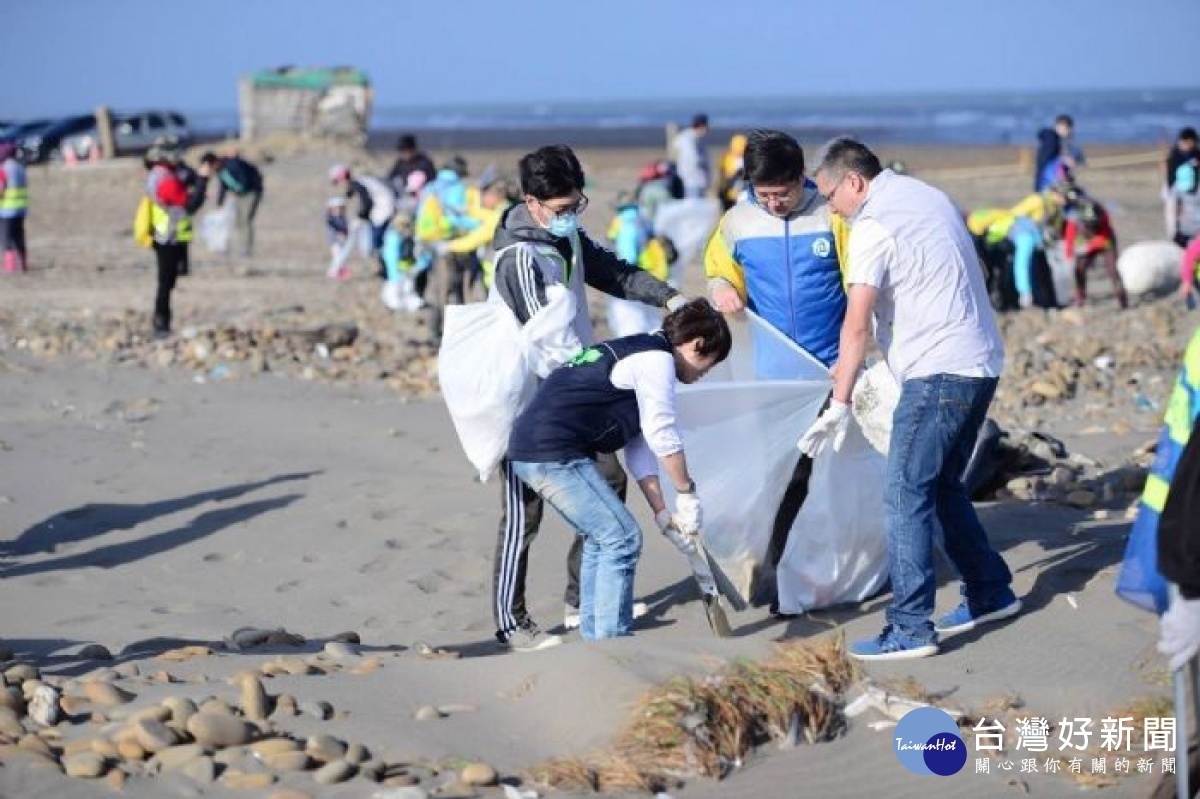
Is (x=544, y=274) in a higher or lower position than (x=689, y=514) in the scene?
higher

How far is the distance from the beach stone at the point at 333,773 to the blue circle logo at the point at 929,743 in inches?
62.0

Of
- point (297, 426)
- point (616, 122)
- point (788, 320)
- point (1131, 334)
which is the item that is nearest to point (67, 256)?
point (297, 426)

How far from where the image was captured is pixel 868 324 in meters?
5.75

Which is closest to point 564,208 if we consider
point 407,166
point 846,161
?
point 846,161

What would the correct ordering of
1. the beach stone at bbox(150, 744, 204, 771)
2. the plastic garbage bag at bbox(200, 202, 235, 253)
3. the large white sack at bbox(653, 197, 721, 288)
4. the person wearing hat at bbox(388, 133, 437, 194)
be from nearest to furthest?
1. the beach stone at bbox(150, 744, 204, 771)
2. the large white sack at bbox(653, 197, 721, 288)
3. the person wearing hat at bbox(388, 133, 437, 194)
4. the plastic garbage bag at bbox(200, 202, 235, 253)

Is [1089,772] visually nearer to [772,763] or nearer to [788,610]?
[772,763]

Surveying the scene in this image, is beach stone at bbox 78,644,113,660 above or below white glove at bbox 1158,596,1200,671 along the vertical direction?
below

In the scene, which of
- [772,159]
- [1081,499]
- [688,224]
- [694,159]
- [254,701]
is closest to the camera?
[254,701]

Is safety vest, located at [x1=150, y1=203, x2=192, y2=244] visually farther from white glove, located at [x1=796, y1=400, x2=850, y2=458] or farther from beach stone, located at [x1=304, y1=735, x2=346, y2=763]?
beach stone, located at [x1=304, y1=735, x2=346, y2=763]

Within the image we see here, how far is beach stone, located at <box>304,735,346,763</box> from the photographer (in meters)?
4.79

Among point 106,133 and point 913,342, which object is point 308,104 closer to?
point 106,133

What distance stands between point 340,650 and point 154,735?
1529mm

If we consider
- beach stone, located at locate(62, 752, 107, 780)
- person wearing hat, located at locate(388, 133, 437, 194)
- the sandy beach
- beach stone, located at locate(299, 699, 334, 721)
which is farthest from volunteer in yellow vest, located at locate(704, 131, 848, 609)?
person wearing hat, located at locate(388, 133, 437, 194)

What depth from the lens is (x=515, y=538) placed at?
21.7 feet
